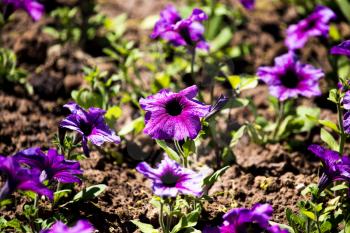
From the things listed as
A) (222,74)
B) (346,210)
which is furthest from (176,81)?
(346,210)

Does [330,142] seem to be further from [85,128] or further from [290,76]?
[85,128]

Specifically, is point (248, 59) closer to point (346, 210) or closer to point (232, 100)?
point (232, 100)

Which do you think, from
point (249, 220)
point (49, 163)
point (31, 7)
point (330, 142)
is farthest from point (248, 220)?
point (31, 7)

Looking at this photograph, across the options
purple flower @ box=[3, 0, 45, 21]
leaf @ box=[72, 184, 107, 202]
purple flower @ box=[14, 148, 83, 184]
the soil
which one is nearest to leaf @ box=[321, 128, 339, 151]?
the soil

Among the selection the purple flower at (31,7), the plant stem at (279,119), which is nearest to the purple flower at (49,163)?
the plant stem at (279,119)

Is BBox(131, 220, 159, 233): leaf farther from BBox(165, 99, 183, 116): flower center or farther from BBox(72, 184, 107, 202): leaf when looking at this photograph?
BBox(165, 99, 183, 116): flower center

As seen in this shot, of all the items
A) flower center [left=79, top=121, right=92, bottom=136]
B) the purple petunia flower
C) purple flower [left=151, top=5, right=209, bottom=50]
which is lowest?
the purple petunia flower

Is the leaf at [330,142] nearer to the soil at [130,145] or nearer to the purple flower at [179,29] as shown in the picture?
the soil at [130,145]
